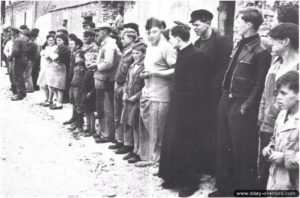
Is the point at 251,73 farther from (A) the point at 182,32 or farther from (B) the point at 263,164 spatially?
(A) the point at 182,32

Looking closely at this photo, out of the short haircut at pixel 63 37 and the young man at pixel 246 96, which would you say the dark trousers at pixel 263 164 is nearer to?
the young man at pixel 246 96

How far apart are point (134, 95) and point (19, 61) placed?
20.5ft

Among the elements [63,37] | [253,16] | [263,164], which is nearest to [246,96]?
[263,164]

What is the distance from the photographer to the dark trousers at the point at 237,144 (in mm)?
4133

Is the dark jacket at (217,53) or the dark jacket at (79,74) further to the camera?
the dark jacket at (79,74)

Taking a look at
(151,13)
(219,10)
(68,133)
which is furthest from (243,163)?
(151,13)

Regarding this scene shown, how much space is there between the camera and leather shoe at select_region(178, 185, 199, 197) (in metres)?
4.66

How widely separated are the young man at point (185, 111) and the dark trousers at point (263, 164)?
3.08ft

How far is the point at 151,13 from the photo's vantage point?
10258mm

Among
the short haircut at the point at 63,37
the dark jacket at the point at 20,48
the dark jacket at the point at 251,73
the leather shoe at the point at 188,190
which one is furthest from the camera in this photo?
the dark jacket at the point at 20,48

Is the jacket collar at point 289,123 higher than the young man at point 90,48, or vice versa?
the young man at point 90,48

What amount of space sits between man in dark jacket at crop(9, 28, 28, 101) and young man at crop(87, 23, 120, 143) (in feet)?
14.9

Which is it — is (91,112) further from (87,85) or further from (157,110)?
(157,110)

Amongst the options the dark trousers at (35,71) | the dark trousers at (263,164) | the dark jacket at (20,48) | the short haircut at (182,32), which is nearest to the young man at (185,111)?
the short haircut at (182,32)
